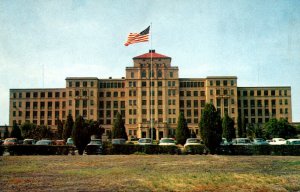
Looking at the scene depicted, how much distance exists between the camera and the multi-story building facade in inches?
3925

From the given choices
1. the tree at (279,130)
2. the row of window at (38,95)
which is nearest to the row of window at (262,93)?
the tree at (279,130)

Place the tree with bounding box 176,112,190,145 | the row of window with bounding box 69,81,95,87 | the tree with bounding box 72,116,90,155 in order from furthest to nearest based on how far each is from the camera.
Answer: the row of window with bounding box 69,81,95,87, the tree with bounding box 176,112,190,145, the tree with bounding box 72,116,90,155

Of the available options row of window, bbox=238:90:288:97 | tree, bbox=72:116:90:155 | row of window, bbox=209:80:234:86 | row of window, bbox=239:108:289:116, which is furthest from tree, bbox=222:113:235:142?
tree, bbox=72:116:90:155

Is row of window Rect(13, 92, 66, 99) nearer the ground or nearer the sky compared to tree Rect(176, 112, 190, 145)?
nearer the sky

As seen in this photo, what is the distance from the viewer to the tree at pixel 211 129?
3522 cm

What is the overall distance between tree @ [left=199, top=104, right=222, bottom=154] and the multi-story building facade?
59.8 metres

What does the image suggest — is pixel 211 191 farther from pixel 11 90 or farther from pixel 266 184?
pixel 11 90

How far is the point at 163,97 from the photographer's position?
100188 millimetres

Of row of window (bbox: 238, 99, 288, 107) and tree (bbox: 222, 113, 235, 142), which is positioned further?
row of window (bbox: 238, 99, 288, 107)

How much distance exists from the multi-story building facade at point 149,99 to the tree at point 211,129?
5981 cm

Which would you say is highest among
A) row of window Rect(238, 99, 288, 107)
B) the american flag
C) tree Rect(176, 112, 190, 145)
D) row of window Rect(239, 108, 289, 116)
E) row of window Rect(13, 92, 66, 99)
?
the american flag

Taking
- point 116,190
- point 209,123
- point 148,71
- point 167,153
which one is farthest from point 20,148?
point 148,71

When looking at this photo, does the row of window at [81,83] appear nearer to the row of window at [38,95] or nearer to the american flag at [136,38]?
the row of window at [38,95]

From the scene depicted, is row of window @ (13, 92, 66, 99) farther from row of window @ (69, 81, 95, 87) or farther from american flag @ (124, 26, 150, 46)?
american flag @ (124, 26, 150, 46)
